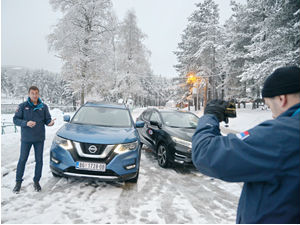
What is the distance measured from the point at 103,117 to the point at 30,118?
1.80m

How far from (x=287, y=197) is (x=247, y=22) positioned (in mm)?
23336

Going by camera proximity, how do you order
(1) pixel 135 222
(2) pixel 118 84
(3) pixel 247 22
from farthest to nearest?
(2) pixel 118 84 < (3) pixel 247 22 < (1) pixel 135 222

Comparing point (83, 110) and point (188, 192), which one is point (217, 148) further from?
A: point (83, 110)

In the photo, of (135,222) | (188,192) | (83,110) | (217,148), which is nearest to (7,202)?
(135,222)

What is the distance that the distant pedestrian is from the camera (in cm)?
365

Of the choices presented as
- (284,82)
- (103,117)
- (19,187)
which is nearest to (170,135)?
(103,117)

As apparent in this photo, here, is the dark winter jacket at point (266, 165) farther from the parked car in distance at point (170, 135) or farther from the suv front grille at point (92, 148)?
the parked car in distance at point (170, 135)

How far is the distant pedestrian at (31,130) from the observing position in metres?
3.65

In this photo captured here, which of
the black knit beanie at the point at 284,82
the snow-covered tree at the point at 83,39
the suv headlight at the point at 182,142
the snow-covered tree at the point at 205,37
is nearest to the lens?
the black knit beanie at the point at 284,82

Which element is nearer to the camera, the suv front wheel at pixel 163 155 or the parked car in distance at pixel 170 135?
the parked car in distance at pixel 170 135

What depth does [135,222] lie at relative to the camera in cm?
278

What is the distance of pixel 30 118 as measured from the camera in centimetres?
379

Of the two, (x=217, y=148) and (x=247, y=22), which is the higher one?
(x=247, y=22)

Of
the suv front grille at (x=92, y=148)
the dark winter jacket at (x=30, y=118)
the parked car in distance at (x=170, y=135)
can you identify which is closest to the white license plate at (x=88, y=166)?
the suv front grille at (x=92, y=148)
